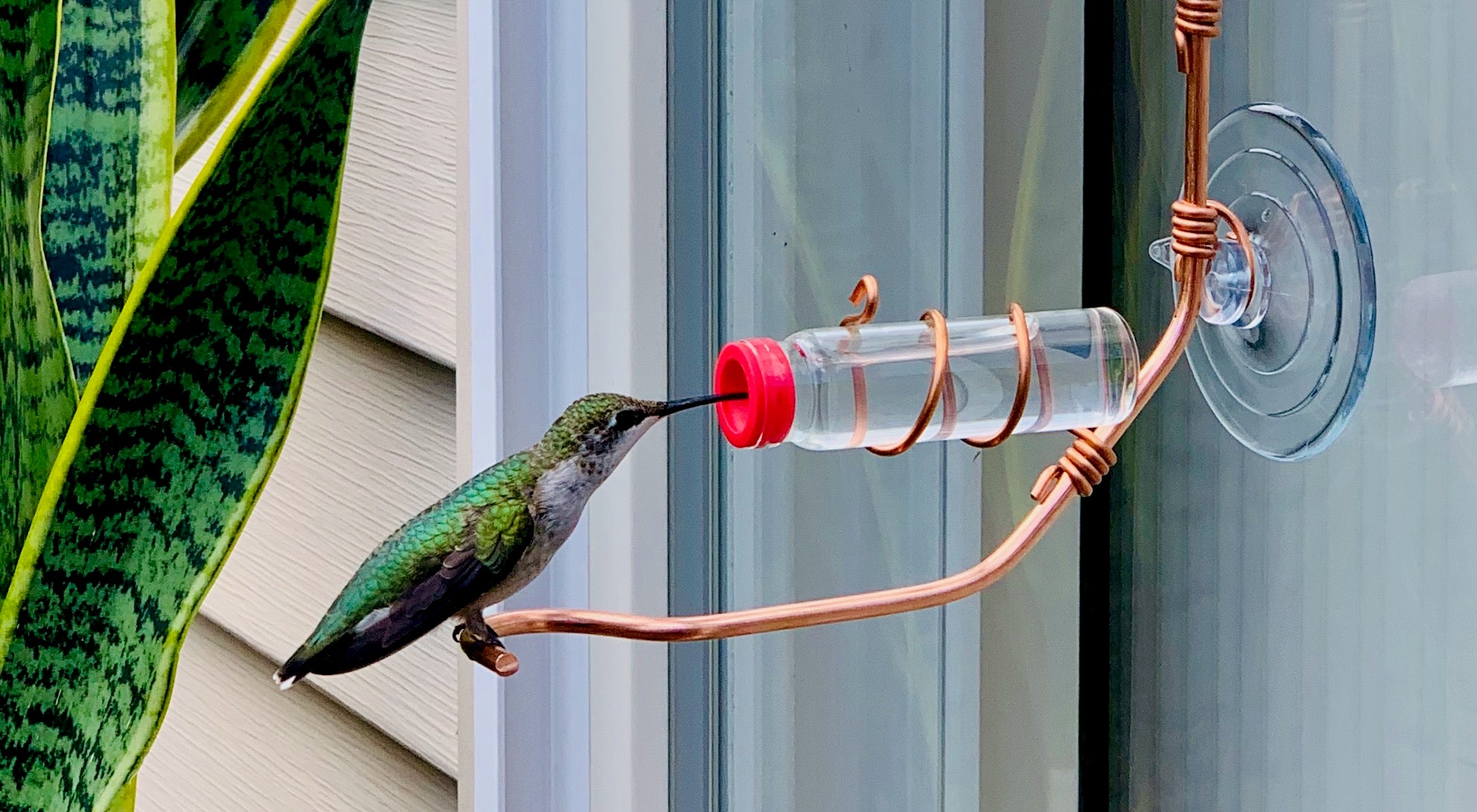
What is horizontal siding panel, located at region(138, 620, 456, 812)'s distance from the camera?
711 millimetres

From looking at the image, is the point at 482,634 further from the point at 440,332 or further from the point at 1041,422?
the point at 440,332

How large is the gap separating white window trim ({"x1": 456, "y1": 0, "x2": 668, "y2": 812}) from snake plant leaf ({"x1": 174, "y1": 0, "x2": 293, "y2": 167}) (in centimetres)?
9

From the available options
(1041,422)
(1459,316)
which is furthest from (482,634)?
(1459,316)

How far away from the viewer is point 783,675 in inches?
20.3

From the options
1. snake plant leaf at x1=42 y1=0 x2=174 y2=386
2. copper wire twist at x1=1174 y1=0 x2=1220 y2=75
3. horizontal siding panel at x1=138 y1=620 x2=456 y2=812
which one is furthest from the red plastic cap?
horizontal siding panel at x1=138 y1=620 x2=456 y2=812

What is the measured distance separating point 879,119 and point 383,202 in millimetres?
294

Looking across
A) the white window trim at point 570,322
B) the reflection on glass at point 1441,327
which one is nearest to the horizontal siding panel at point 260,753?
the white window trim at point 570,322

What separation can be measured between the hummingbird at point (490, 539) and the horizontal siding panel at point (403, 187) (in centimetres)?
33

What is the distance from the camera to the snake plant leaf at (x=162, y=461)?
0.42 meters

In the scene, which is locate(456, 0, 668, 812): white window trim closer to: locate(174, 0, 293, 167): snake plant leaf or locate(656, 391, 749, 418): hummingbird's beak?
locate(174, 0, 293, 167): snake plant leaf

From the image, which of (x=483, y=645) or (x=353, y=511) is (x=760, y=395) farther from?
(x=353, y=511)

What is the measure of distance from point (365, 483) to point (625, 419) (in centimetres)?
45

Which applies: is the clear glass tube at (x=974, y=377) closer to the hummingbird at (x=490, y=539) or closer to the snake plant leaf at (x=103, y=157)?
the hummingbird at (x=490, y=539)

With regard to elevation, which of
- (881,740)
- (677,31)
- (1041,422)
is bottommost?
(881,740)
